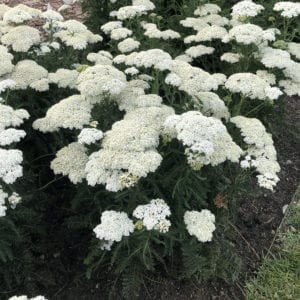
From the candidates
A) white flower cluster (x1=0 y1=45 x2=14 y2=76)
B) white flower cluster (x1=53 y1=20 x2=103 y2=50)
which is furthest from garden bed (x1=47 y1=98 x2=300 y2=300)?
white flower cluster (x1=53 y1=20 x2=103 y2=50)

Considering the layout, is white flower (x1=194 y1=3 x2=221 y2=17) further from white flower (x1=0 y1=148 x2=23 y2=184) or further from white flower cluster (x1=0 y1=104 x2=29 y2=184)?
white flower (x1=0 y1=148 x2=23 y2=184)

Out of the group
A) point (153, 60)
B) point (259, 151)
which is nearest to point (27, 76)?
point (153, 60)

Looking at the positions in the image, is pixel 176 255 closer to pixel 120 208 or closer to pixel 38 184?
pixel 120 208

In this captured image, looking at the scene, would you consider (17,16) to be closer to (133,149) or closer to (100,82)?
(100,82)

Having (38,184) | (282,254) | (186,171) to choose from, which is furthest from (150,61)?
(282,254)

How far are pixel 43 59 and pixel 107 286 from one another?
8.54ft

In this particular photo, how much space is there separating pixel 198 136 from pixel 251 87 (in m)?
1.40

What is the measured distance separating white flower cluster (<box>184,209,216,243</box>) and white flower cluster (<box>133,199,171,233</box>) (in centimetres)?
27

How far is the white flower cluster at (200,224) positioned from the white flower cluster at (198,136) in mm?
449

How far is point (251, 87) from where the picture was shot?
4.41 metres

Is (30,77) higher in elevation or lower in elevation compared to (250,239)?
higher

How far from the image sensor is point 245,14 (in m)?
5.39

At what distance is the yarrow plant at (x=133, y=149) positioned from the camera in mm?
Result: 3350

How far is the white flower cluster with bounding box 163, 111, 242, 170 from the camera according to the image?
3264 mm
